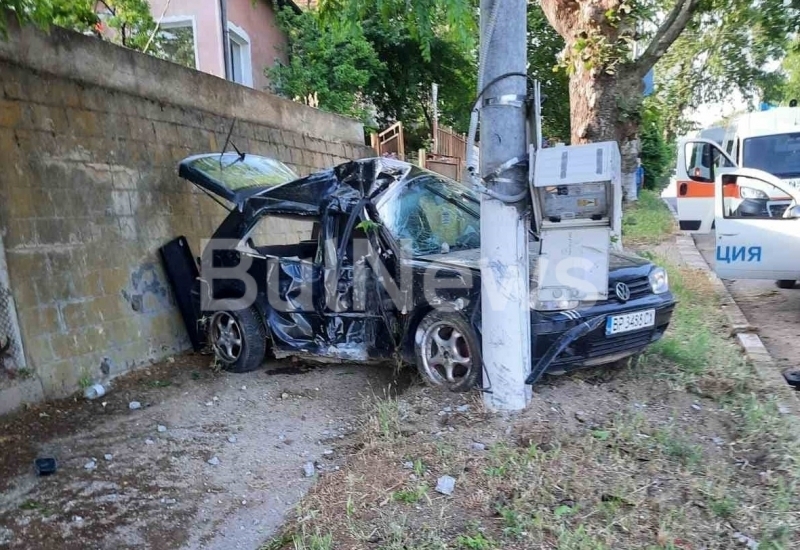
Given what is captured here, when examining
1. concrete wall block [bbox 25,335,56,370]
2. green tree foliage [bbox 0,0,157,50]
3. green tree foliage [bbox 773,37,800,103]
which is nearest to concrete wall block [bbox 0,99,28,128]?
green tree foliage [bbox 0,0,157,50]

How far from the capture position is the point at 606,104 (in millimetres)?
7551

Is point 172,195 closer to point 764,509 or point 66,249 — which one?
point 66,249

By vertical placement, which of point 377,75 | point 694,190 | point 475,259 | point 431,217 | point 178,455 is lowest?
point 178,455

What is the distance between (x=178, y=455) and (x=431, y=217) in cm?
254

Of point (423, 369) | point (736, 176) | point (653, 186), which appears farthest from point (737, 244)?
point (653, 186)

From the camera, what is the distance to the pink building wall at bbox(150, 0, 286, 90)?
1138 cm

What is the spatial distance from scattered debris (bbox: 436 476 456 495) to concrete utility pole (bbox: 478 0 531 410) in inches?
30.1

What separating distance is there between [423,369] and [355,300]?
0.83 metres

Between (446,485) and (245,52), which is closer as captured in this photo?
(446,485)

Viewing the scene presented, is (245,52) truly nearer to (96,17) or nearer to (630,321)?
(96,17)

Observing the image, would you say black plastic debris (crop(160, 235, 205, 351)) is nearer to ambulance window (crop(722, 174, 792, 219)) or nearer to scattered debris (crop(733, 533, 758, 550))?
scattered debris (crop(733, 533, 758, 550))

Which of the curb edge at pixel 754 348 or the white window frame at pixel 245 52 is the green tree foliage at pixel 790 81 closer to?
the curb edge at pixel 754 348

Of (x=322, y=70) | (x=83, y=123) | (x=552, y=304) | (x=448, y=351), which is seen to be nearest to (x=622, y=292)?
(x=552, y=304)

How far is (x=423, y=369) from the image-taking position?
4.26 meters
